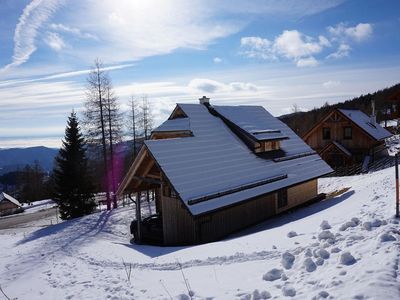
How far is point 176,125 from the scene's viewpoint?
19.5 m

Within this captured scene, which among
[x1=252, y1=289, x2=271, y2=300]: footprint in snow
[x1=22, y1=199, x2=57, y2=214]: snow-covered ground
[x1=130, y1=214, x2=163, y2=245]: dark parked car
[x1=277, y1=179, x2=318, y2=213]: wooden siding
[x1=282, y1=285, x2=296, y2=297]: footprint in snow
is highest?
[x1=282, y1=285, x2=296, y2=297]: footprint in snow

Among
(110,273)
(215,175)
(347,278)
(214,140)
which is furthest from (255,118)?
(347,278)

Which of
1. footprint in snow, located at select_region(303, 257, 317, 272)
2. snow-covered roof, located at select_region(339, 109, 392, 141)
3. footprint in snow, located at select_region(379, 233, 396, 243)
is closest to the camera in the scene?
footprint in snow, located at select_region(303, 257, 317, 272)

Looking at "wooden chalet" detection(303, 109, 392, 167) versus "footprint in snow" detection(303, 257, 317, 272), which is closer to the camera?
"footprint in snow" detection(303, 257, 317, 272)

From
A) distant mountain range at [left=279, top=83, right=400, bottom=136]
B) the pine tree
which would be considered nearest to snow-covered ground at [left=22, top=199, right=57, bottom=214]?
the pine tree

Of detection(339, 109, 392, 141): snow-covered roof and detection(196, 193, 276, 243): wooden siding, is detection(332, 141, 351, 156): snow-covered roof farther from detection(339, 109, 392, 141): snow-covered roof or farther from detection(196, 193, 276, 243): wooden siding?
detection(196, 193, 276, 243): wooden siding

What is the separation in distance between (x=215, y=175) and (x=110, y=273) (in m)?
7.28

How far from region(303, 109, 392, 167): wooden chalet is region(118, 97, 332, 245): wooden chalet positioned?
1359cm

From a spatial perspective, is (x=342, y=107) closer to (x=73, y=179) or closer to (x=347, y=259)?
(x=73, y=179)

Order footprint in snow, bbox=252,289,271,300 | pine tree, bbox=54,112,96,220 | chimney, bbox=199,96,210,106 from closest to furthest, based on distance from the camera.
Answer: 1. footprint in snow, bbox=252,289,271,300
2. chimney, bbox=199,96,210,106
3. pine tree, bbox=54,112,96,220

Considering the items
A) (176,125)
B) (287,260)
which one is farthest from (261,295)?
(176,125)

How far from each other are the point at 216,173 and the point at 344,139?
25010 millimetres

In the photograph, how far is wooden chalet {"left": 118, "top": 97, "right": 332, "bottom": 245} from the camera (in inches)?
583

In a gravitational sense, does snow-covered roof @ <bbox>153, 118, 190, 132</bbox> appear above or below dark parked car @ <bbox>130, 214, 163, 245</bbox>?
above
